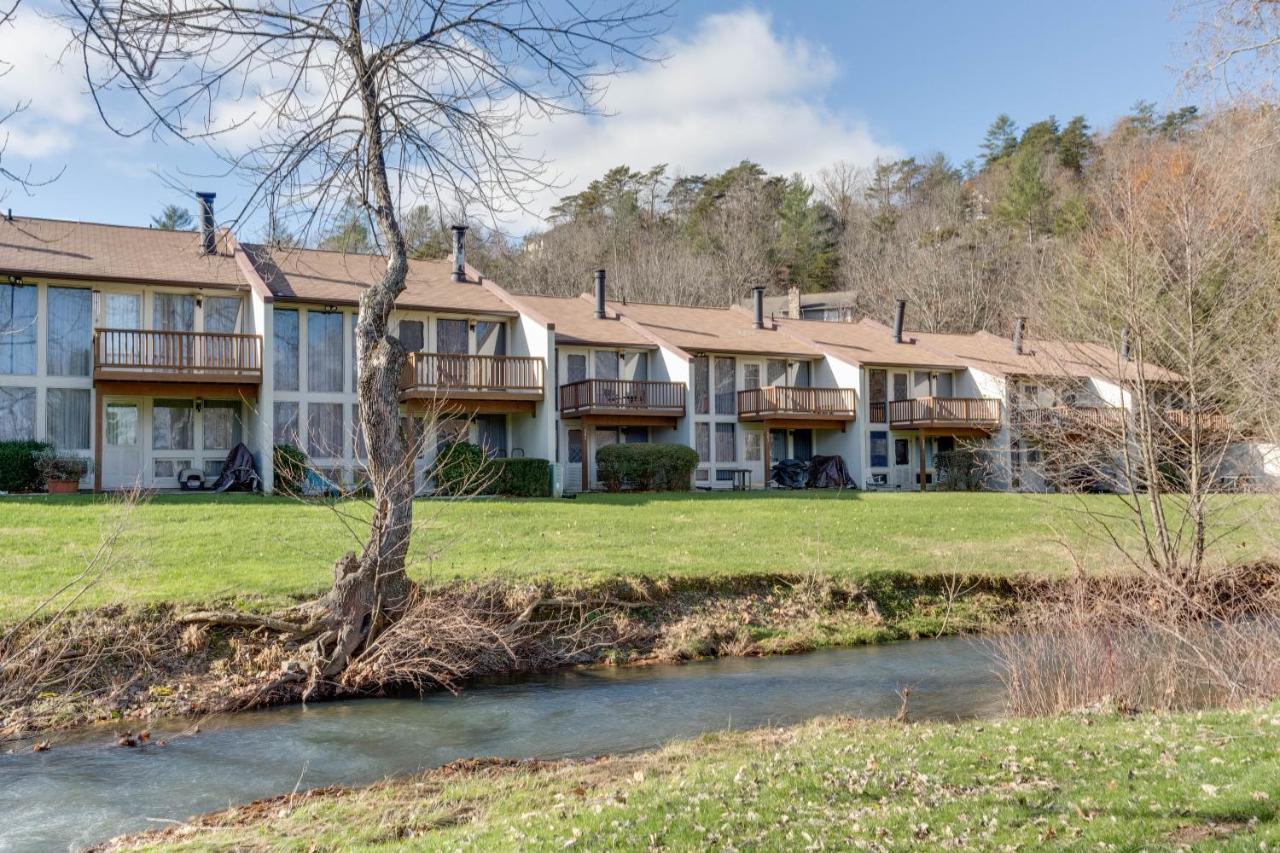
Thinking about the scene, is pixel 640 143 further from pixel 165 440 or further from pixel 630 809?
pixel 165 440

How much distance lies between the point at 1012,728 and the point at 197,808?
7.10 metres

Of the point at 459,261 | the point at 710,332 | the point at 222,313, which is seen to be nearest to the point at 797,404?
the point at 710,332

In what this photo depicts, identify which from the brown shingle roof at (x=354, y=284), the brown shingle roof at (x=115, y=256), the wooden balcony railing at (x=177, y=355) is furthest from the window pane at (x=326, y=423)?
the brown shingle roof at (x=115, y=256)

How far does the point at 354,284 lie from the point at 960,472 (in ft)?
73.4

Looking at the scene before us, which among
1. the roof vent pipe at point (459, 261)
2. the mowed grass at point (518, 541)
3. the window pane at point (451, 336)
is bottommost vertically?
the mowed grass at point (518, 541)

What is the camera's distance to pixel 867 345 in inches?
1564

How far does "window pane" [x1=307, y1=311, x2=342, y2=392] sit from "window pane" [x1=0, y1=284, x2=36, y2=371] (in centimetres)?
659

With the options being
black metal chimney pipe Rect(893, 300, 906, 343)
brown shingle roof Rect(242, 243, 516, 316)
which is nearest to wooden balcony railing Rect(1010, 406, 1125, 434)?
brown shingle roof Rect(242, 243, 516, 316)

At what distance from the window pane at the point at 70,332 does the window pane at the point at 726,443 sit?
1922 centimetres

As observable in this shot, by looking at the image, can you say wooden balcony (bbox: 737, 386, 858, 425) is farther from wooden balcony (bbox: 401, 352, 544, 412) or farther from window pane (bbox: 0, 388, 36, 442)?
window pane (bbox: 0, 388, 36, 442)

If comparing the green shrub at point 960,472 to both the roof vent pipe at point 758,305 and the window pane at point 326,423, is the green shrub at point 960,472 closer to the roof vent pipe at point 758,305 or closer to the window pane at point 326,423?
the roof vent pipe at point 758,305

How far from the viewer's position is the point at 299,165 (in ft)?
37.0

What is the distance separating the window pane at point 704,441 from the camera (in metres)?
34.3

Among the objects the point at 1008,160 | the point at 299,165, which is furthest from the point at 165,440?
the point at 1008,160
